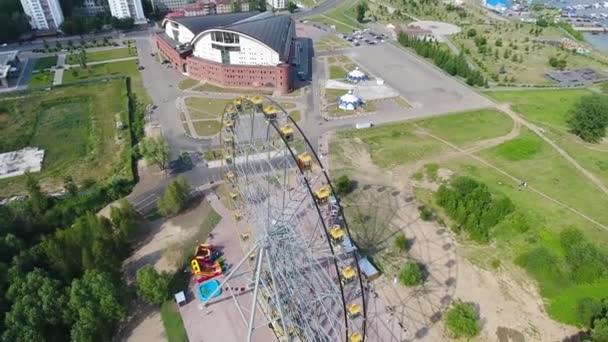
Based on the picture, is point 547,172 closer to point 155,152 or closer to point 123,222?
point 155,152

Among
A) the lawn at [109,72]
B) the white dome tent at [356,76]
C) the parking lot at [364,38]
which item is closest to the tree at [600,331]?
the white dome tent at [356,76]

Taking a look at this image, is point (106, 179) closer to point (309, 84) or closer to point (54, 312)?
point (54, 312)

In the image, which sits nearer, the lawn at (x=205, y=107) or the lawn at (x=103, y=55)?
the lawn at (x=205, y=107)

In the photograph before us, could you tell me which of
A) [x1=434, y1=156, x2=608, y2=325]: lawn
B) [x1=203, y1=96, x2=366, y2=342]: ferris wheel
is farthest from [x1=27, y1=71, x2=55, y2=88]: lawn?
[x1=434, y1=156, x2=608, y2=325]: lawn

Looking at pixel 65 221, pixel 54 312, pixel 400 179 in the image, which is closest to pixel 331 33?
pixel 400 179

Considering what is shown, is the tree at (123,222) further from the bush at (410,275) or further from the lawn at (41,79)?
the lawn at (41,79)

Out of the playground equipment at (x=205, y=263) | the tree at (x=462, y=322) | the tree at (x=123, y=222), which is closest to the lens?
the tree at (x=462, y=322)
